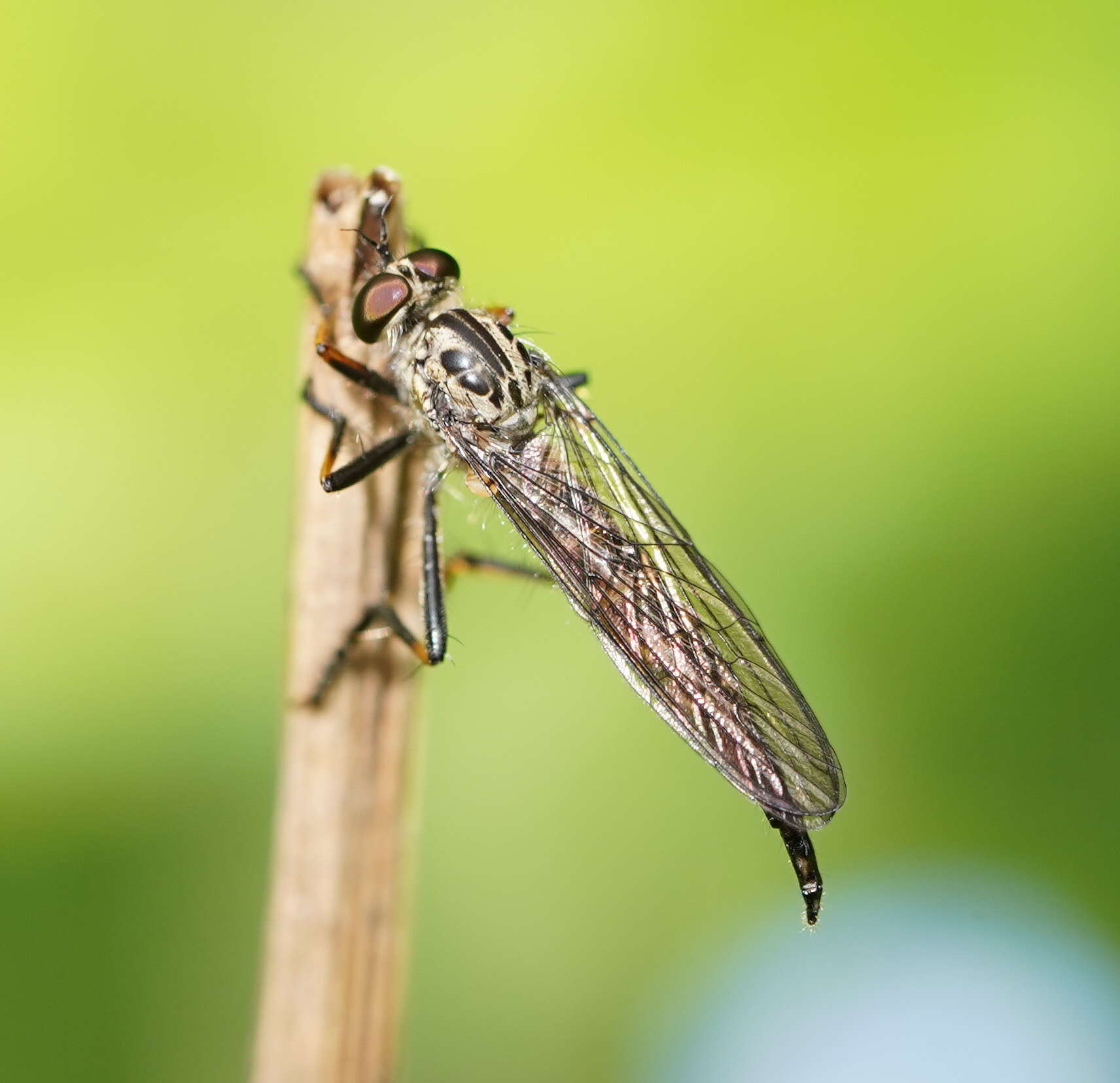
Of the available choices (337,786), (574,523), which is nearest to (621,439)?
(574,523)

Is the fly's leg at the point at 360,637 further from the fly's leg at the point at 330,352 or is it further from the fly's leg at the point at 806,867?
the fly's leg at the point at 806,867

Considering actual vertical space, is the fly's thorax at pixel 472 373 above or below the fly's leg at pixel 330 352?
above

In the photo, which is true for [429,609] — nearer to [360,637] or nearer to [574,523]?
[574,523]

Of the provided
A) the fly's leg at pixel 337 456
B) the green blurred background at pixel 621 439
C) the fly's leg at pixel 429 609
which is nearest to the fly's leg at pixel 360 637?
the fly's leg at pixel 429 609

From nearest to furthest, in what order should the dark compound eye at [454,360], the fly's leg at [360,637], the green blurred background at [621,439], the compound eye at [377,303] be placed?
the fly's leg at [360,637] → the compound eye at [377,303] → the dark compound eye at [454,360] → the green blurred background at [621,439]

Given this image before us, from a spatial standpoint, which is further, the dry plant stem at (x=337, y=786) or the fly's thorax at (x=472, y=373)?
the fly's thorax at (x=472, y=373)

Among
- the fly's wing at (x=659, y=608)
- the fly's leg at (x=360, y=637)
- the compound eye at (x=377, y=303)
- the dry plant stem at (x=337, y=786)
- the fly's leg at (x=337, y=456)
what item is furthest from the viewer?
the compound eye at (x=377, y=303)

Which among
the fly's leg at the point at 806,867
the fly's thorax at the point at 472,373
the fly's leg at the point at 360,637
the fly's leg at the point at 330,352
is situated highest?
the fly's thorax at the point at 472,373
